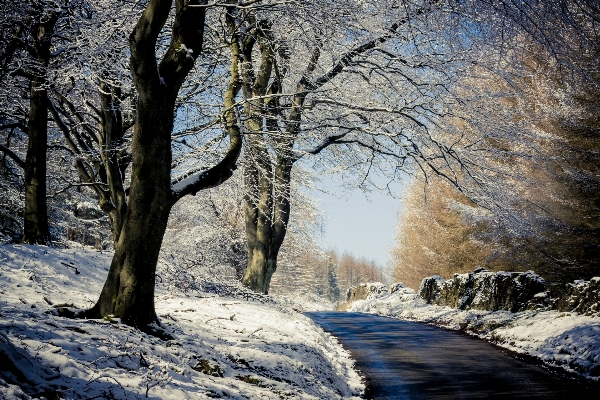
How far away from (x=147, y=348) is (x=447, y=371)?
5.63m

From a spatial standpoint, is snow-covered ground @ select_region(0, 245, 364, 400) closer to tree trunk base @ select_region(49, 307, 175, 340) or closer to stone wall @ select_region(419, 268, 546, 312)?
tree trunk base @ select_region(49, 307, 175, 340)

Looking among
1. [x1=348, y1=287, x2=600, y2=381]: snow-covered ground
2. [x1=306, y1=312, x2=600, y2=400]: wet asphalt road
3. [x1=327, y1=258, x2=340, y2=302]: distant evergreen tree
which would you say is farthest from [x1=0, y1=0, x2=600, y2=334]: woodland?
[x1=327, y1=258, x2=340, y2=302]: distant evergreen tree

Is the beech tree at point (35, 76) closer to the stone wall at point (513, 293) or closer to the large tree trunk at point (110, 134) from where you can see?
the large tree trunk at point (110, 134)

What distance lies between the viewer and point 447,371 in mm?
7832

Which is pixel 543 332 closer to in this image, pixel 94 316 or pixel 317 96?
pixel 317 96

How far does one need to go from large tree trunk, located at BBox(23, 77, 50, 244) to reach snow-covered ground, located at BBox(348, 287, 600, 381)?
37.0ft

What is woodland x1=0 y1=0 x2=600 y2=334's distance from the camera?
547 cm

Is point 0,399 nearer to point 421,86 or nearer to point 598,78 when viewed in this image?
point 421,86

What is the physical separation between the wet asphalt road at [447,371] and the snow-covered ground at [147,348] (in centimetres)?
61

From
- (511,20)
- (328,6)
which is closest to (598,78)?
(511,20)

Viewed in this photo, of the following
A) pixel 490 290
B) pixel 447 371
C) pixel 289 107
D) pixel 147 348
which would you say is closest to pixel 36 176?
pixel 289 107

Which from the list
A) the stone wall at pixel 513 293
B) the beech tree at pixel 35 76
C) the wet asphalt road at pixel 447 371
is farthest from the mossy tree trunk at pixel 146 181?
the stone wall at pixel 513 293

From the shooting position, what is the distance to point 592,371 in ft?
22.9

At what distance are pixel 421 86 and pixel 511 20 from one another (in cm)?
386
